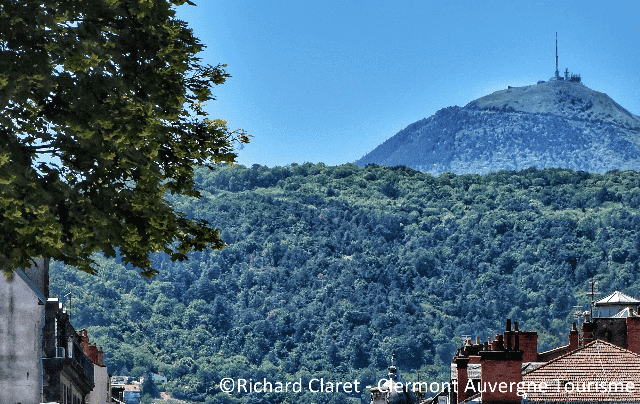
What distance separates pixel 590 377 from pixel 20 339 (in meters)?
17.8

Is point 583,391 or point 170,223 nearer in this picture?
point 170,223

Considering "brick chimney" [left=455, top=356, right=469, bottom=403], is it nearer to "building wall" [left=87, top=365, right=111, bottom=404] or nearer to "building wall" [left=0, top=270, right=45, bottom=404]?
"building wall" [left=87, top=365, right=111, bottom=404]

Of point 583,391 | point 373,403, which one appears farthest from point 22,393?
point 373,403

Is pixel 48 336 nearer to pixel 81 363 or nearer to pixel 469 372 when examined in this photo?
pixel 81 363

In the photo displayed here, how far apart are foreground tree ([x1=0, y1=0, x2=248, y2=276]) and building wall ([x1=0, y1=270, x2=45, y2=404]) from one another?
12.2 meters

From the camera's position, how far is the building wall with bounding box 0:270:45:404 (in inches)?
1231

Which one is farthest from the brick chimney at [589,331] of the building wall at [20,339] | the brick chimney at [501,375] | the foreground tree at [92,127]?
the foreground tree at [92,127]

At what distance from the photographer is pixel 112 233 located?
18906 mm

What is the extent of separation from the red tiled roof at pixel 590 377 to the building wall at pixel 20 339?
14.8m

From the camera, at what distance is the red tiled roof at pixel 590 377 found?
130 feet

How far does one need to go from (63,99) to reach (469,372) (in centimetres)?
3437

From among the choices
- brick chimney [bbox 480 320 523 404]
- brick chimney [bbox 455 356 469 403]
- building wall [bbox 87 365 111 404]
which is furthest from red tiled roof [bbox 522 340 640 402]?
building wall [bbox 87 365 111 404]

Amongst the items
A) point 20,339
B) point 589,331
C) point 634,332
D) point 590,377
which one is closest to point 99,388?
point 589,331

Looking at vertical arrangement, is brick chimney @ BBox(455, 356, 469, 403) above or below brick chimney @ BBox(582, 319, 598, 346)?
below
